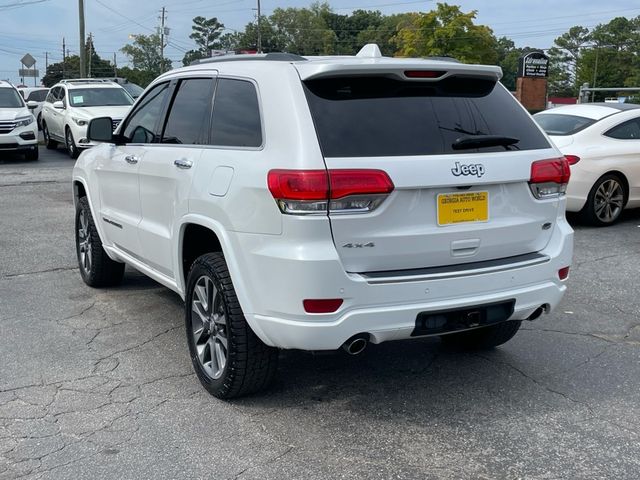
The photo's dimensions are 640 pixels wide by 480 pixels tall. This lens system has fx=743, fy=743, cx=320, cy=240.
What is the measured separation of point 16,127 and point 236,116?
14.5 metres

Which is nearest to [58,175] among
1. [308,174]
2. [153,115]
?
[153,115]

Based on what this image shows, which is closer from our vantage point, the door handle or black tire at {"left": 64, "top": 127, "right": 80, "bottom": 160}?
the door handle

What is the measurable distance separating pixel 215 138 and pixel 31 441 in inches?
73.4

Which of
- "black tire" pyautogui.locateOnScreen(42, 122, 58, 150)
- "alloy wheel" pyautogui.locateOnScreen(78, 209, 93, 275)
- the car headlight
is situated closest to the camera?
"alloy wheel" pyautogui.locateOnScreen(78, 209, 93, 275)

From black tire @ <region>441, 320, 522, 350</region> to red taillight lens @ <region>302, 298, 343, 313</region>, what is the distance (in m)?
1.49

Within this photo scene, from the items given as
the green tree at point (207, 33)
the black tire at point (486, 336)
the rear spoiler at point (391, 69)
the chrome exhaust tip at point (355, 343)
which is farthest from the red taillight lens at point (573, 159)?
the green tree at point (207, 33)

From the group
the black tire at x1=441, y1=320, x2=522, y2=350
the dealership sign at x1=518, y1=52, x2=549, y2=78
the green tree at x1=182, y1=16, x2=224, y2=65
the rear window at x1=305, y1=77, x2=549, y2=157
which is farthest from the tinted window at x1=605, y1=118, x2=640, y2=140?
the green tree at x1=182, y1=16, x2=224, y2=65

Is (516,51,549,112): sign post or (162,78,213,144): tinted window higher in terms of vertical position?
(516,51,549,112): sign post

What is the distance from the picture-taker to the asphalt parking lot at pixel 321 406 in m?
3.47

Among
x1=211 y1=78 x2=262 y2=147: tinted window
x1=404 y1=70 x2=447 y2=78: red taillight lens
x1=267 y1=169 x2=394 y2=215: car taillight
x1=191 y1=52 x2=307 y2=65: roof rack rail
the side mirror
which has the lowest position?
x1=267 y1=169 x2=394 y2=215: car taillight

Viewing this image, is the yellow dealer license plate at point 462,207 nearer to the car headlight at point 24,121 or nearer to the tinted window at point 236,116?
the tinted window at point 236,116

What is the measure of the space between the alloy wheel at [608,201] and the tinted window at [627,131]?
0.59 metres

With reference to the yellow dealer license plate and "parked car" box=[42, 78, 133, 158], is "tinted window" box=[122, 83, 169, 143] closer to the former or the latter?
the yellow dealer license plate

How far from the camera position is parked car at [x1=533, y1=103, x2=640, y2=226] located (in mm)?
9086
